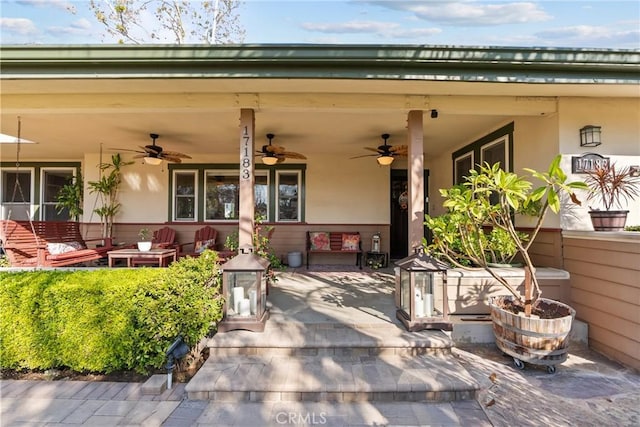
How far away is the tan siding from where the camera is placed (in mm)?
2662

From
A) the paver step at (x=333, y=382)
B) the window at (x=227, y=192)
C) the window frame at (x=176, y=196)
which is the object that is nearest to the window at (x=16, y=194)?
the window frame at (x=176, y=196)

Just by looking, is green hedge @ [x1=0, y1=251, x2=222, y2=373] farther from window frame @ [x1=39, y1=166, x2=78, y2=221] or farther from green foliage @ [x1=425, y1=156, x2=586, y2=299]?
window frame @ [x1=39, y1=166, x2=78, y2=221]

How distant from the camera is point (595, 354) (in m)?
2.95

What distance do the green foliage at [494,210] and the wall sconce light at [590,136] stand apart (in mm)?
677

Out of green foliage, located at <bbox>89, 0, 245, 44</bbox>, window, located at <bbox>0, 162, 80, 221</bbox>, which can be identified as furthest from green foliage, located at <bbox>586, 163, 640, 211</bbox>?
green foliage, located at <bbox>89, 0, 245, 44</bbox>

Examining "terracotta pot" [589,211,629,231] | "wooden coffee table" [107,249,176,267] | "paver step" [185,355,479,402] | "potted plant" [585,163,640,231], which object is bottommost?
"paver step" [185,355,479,402]

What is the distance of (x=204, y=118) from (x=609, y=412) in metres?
5.33

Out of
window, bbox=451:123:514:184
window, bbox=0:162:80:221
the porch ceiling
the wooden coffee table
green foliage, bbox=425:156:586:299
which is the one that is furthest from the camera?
window, bbox=0:162:80:221

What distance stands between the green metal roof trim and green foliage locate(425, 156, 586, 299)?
1078 millimetres

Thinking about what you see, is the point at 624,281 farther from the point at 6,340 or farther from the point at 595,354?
the point at 6,340

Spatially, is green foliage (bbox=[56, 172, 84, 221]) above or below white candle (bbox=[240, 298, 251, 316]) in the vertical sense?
above

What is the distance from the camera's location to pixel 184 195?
22.8 ft

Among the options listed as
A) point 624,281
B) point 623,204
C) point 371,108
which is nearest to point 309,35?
point 371,108

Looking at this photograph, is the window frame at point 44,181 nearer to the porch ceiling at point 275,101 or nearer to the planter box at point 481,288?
the porch ceiling at point 275,101
